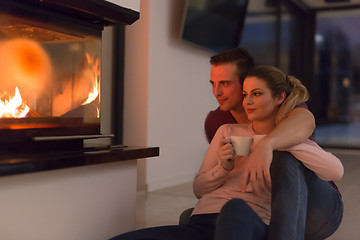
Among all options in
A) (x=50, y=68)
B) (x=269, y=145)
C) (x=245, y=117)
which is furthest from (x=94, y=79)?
(x=269, y=145)

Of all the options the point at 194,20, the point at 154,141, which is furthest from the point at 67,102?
the point at 194,20

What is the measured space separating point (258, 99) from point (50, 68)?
Result: 2.44 feet

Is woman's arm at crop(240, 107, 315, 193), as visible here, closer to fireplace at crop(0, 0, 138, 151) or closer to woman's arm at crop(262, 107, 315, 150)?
woman's arm at crop(262, 107, 315, 150)

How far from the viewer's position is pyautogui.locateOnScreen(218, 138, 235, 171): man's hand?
1.35 meters

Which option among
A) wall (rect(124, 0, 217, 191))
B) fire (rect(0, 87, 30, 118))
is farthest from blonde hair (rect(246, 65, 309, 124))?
wall (rect(124, 0, 217, 191))

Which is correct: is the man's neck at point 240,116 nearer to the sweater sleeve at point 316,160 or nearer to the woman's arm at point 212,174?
the woman's arm at point 212,174

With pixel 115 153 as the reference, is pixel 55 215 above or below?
below

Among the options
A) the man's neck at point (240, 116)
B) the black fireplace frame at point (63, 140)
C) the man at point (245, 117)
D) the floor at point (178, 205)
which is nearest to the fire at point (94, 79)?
the black fireplace frame at point (63, 140)

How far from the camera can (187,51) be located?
3.94 meters

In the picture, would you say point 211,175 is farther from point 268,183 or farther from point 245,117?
point 245,117

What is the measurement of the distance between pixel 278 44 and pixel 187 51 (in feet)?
10.2

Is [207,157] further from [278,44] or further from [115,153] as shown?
[278,44]

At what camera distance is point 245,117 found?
187 cm

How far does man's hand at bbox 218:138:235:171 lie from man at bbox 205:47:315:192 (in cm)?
6
